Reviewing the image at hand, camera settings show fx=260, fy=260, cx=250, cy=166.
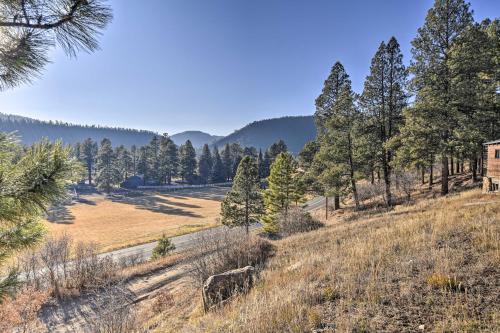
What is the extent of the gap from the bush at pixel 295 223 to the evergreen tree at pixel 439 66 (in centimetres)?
1022

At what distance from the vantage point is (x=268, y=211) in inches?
1176

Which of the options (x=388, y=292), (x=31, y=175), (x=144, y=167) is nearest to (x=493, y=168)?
(x=388, y=292)

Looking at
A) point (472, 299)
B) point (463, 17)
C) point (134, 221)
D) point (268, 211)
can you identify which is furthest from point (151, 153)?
point (472, 299)

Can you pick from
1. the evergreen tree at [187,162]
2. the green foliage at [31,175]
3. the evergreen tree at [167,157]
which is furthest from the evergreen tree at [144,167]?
the green foliage at [31,175]

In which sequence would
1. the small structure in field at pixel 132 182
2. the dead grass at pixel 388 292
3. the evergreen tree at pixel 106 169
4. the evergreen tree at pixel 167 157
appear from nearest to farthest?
the dead grass at pixel 388 292
the evergreen tree at pixel 106 169
the small structure in field at pixel 132 182
the evergreen tree at pixel 167 157

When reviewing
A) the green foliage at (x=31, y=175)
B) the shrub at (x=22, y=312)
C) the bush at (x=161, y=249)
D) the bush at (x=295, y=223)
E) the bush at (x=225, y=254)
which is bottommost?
A: the bush at (x=161, y=249)

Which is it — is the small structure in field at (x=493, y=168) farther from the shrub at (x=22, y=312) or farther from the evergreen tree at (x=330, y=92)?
the shrub at (x=22, y=312)

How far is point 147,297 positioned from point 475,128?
21505 mm

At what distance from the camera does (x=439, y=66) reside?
17641 millimetres

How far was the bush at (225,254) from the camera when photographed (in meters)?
9.48

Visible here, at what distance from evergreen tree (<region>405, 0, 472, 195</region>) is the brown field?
32.1 metres

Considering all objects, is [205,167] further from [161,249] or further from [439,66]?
[439,66]

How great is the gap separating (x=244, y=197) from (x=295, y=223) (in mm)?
8612

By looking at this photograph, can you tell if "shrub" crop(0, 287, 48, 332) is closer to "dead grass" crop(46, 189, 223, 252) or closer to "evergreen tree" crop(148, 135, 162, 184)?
"dead grass" crop(46, 189, 223, 252)
